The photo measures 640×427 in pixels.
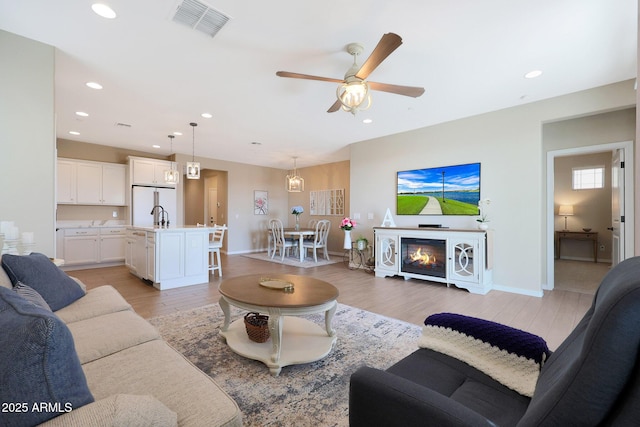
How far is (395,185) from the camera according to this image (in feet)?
17.8

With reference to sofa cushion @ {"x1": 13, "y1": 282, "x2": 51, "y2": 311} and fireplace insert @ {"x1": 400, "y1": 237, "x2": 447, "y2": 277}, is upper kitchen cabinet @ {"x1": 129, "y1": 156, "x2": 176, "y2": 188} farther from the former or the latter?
fireplace insert @ {"x1": 400, "y1": 237, "x2": 447, "y2": 277}

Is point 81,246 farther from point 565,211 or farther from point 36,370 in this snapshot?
point 565,211

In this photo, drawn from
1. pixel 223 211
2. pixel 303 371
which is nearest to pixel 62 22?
pixel 303 371

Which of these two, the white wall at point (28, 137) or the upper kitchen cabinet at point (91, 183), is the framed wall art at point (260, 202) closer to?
the upper kitchen cabinet at point (91, 183)

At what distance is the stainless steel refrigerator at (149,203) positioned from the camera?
6375 mm

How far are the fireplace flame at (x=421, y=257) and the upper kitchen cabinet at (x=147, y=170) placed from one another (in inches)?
229

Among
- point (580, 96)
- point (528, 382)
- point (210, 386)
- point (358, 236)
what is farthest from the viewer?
point (358, 236)

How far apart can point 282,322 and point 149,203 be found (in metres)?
5.88

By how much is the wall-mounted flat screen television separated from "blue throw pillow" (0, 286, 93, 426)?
16.1 ft

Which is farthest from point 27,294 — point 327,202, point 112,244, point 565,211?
point 565,211

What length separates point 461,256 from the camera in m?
4.25

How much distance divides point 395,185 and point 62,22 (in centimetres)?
489

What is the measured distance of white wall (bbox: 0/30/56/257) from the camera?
2.46 meters

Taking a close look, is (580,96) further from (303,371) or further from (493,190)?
(303,371)
